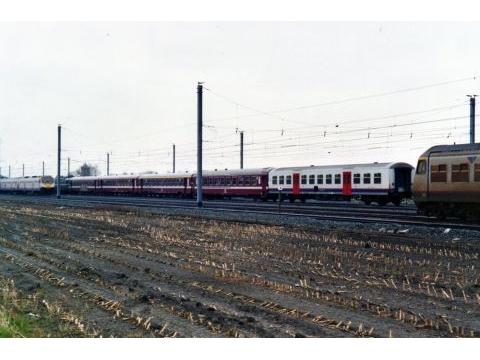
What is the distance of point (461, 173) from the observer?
21781 millimetres

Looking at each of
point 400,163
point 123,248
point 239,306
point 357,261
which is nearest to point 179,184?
point 400,163

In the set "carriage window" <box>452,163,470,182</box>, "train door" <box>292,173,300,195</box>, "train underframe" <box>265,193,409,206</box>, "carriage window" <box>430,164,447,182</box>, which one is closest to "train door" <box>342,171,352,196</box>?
"train underframe" <box>265,193,409,206</box>

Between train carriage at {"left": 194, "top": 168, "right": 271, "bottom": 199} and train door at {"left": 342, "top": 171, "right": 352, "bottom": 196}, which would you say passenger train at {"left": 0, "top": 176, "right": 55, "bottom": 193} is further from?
train door at {"left": 342, "top": 171, "right": 352, "bottom": 196}

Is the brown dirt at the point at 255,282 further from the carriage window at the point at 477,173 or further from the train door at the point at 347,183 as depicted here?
the train door at the point at 347,183

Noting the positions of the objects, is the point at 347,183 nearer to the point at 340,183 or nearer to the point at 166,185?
the point at 340,183

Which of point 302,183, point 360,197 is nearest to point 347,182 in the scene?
point 360,197

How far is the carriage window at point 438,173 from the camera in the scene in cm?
2262

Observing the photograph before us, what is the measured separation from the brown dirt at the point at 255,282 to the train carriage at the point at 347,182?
61.8ft

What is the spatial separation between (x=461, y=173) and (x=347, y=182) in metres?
17.4

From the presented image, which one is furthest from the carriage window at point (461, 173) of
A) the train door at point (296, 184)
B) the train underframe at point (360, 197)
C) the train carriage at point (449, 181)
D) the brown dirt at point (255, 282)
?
the train door at point (296, 184)

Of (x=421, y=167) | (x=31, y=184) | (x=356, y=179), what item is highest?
(x=421, y=167)

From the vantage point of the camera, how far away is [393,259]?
1281 cm

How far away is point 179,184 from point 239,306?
47.2 metres

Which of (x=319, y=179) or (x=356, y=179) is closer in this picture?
(x=356, y=179)
